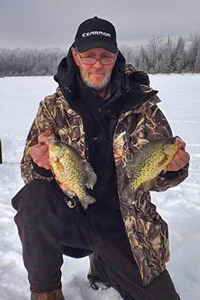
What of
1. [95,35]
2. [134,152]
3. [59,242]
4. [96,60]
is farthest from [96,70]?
[59,242]

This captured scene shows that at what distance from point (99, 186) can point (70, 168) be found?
395 millimetres

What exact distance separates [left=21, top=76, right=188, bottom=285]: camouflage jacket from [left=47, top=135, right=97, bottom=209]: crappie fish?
0.89 feet

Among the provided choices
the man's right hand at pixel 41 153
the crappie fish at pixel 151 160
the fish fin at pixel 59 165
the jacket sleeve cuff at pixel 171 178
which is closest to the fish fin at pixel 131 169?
the crappie fish at pixel 151 160

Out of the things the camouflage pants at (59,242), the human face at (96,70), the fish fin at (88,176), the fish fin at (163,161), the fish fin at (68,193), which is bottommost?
the camouflage pants at (59,242)

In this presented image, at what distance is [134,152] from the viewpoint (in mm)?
2371

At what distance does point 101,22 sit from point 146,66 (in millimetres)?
69497

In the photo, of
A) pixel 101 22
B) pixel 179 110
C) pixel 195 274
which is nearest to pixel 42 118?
pixel 101 22

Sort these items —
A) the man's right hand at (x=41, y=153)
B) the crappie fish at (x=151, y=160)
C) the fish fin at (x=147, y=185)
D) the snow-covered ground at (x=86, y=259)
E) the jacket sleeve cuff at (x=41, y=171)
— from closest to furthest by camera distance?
the crappie fish at (x=151, y=160) < the fish fin at (x=147, y=185) < the man's right hand at (x=41, y=153) < the jacket sleeve cuff at (x=41, y=171) < the snow-covered ground at (x=86, y=259)

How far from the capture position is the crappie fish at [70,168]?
212 centimetres

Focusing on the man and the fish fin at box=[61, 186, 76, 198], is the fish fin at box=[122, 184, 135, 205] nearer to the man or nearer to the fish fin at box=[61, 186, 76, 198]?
the man

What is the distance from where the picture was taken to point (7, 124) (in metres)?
12.0

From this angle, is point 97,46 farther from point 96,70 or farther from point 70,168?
point 70,168

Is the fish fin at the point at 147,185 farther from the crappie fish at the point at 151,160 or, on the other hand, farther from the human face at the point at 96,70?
the human face at the point at 96,70

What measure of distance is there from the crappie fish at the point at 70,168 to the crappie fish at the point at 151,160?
0.77ft
